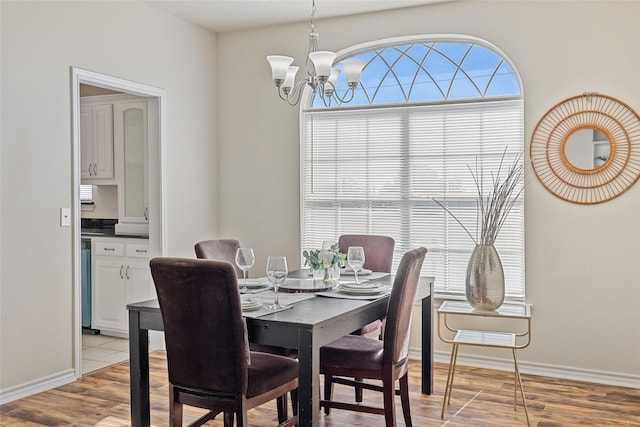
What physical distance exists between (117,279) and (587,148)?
12.6 ft

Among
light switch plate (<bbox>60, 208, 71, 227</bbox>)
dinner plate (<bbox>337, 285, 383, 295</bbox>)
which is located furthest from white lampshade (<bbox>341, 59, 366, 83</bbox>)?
light switch plate (<bbox>60, 208, 71, 227</bbox>)

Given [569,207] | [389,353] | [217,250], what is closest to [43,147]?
[217,250]

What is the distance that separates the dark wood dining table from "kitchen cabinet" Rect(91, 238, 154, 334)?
2.10 metres

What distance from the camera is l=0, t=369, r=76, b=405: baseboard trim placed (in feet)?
11.4

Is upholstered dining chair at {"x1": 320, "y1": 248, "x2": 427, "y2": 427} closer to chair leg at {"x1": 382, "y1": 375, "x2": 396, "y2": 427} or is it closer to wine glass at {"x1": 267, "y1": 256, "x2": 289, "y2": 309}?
chair leg at {"x1": 382, "y1": 375, "x2": 396, "y2": 427}

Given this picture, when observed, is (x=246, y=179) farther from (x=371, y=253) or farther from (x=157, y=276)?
(x=157, y=276)

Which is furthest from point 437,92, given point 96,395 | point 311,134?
point 96,395

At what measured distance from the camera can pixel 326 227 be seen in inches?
194

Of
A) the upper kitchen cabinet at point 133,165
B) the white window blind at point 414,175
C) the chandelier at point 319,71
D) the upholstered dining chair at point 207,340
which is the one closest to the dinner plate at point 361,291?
the upholstered dining chair at point 207,340

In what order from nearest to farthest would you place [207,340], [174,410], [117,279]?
[207,340], [174,410], [117,279]

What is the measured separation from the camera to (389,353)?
2797mm

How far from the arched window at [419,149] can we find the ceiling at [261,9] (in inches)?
12.9

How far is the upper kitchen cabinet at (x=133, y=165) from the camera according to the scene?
16.8ft

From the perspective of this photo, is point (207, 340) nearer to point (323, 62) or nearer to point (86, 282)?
point (323, 62)
